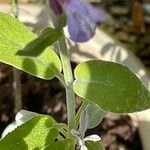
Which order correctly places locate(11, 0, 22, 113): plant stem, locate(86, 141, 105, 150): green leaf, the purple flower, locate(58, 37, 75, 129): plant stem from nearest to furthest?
the purple flower
locate(58, 37, 75, 129): plant stem
locate(86, 141, 105, 150): green leaf
locate(11, 0, 22, 113): plant stem

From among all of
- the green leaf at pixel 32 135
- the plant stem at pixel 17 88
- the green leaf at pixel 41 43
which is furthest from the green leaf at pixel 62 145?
the plant stem at pixel 17 88

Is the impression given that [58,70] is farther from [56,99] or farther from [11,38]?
[56,99]

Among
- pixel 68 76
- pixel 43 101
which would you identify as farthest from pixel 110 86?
pixel 43 101

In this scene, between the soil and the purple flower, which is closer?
the purple flower

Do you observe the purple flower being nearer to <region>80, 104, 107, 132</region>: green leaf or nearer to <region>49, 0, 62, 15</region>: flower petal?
<region>49, 0, 62, 15</region>: flower petal

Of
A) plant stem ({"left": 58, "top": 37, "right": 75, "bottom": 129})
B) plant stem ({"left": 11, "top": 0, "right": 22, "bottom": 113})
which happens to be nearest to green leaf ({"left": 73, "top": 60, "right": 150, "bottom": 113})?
→ plant stem ({"left": 58, "top": 37, "right": 75, "bottom": 129})

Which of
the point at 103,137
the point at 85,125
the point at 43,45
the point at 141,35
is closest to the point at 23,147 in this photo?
the point at 85,125
